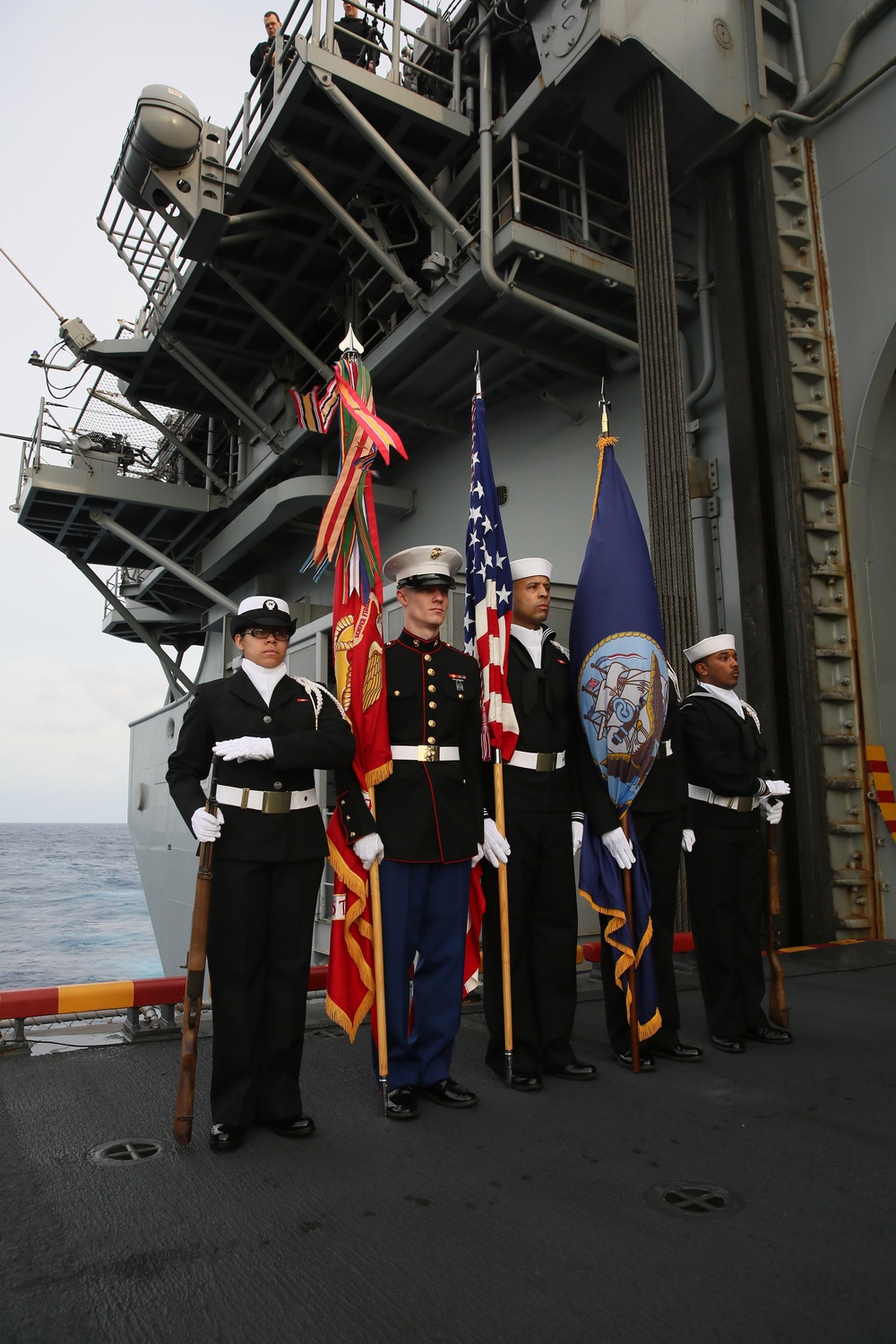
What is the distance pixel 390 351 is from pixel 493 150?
6.37 ft

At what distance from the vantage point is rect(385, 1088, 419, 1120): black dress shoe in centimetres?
285

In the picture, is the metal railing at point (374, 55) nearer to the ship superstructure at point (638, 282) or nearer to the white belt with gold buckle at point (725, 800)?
the ship superstructure at point (638, 282)

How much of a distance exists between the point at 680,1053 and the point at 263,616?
Answer: 236 centimetres

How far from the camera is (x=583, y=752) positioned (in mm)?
3545

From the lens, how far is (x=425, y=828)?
3.09 m

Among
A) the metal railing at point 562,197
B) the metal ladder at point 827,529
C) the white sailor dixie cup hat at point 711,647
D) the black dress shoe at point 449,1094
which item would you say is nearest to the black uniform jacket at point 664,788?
the white sailor dixie cup hat at point 711,647

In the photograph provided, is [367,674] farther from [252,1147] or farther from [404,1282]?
[404,1282]

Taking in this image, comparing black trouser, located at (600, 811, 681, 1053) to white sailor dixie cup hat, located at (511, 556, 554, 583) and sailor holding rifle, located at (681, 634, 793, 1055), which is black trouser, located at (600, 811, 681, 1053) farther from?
white sailor dixie cup hat, located at (511, 556, 554, 583)

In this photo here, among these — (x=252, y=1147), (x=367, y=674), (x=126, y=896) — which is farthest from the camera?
(x=126, y=896)

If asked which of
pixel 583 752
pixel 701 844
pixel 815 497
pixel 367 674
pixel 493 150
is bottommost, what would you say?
pixel 701 844

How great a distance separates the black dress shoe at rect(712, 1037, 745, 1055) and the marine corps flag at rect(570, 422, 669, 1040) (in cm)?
41

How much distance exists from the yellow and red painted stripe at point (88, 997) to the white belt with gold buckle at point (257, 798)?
1.04 metres

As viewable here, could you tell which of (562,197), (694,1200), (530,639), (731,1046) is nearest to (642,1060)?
(731,1046)

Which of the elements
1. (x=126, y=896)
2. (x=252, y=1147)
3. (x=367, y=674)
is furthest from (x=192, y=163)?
(x=126, y=896)
